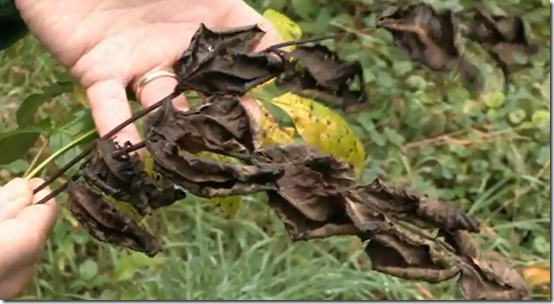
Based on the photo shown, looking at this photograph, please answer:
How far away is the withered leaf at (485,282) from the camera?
0.61m

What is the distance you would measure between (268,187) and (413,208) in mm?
121

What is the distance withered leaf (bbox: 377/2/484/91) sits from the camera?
0.70 metres

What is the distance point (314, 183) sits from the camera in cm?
61

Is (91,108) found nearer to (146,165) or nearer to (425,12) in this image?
(146,165)

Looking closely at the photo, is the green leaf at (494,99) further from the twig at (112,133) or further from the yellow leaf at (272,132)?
the twig at (112,133)

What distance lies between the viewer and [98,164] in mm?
687

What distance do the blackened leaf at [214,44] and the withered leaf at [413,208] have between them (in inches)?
7.6

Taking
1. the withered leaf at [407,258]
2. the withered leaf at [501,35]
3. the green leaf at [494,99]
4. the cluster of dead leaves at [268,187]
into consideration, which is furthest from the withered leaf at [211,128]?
the green leaf at [494,99]

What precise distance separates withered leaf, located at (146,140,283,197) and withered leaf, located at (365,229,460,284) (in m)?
0.09

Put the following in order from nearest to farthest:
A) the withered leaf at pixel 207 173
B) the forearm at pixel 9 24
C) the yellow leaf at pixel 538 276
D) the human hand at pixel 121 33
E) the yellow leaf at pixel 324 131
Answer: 1. the withered leaf at pixel 207 173
2. the yellow leaf at pixel 324 131
3. the human hand at pixel 121 33
4. the forearm at pixel 9 24
5. the yellow leaf at pixel 538 276

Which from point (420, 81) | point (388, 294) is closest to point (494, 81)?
point (420, 81)

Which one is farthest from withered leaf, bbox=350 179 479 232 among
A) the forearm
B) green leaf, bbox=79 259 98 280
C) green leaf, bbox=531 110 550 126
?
green leaf, bbox=531 110 550 126

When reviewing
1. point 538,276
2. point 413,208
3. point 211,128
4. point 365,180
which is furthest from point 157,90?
point 538,276

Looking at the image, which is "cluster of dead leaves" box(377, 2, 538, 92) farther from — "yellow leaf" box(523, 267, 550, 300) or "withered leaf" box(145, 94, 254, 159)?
"yellow leaf" box(523, 267, 550, 300)
